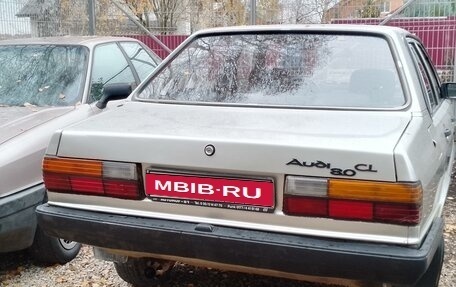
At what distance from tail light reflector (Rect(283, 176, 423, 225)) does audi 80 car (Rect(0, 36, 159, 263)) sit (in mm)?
1878

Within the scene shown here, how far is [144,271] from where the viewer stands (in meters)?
3.33

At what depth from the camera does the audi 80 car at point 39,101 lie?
10.6 feet

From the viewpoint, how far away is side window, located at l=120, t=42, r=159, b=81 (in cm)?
527

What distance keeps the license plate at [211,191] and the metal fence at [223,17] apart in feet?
19.7

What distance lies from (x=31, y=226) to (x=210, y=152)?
5.47 feet

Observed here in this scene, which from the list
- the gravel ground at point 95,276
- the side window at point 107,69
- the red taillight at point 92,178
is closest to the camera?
the red taillight at point 92,178

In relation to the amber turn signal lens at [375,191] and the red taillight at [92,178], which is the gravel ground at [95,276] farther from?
the amber turn signal lens at [375,191]

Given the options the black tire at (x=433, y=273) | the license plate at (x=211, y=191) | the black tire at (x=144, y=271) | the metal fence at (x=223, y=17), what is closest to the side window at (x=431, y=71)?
the black tire at (x=433, y=273)

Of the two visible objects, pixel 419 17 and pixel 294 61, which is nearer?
pixel 294 61

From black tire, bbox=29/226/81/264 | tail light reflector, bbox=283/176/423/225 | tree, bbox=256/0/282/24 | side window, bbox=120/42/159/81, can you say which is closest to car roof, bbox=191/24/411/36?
tail light reflector, bbox=283/176/423/225

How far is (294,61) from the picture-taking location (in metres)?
3.01

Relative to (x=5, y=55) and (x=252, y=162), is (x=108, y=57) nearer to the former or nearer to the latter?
(x=5, y=55)

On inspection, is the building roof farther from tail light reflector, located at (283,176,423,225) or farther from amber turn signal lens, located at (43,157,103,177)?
tail light reflector, located at (283,176,423,225)

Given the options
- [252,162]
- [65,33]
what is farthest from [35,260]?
[65,33]
